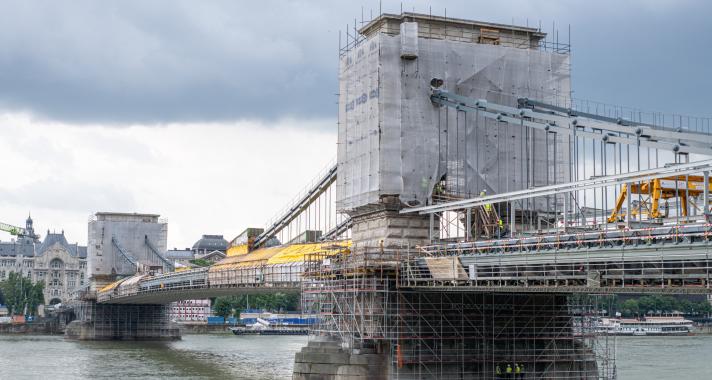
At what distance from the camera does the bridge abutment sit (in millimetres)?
132125

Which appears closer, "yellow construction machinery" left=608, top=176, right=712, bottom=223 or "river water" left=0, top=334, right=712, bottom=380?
"yellow construction machinery" left=608, top=176, right=712, bottom=223

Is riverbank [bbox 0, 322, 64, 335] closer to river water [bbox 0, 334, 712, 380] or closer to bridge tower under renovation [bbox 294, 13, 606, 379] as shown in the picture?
river water [bbox 0, 334, 712, 380]

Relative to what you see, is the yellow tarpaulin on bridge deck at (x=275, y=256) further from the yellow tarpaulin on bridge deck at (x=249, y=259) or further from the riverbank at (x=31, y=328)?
the riverbank at (x=31, y=328)

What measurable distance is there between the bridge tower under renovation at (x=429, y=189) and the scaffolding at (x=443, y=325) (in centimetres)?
6

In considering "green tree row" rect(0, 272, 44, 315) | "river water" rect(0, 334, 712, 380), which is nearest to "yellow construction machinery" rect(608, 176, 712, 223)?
"river water" rect(0, 334, 712, 380)

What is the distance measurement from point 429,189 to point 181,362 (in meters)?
41.7

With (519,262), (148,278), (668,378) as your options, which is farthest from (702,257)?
(148,278)

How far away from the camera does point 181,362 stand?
291ft

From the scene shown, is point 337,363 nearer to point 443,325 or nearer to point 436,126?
point 443,325

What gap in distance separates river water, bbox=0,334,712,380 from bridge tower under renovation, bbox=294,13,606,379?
1747 cm

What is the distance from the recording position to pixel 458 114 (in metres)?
54.3

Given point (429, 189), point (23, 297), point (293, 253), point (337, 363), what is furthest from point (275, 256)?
point (23, 297)

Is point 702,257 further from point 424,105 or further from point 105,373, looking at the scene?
point 105,373

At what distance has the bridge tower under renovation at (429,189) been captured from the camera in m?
48.9
